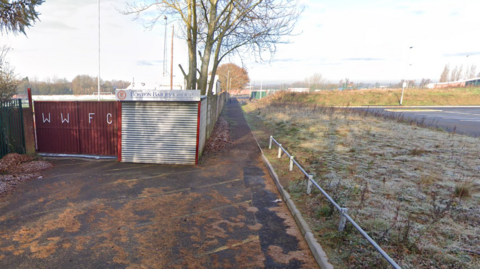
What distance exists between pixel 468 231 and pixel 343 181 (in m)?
2.81

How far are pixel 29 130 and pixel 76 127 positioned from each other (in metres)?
1.60

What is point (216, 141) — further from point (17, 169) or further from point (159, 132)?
point (17, 169)

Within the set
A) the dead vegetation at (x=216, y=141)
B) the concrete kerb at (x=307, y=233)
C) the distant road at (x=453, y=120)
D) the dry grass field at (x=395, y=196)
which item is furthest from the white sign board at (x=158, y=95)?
the distant road at (x=453, y=120)

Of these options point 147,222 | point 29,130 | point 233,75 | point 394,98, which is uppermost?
point 233,75

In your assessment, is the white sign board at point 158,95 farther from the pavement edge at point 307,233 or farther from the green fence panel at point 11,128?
the pavement edge at point 307,233

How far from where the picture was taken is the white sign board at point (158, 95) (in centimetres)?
924

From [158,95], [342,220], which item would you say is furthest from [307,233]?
[158,95]

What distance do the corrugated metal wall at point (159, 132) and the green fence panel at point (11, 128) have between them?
372 cm

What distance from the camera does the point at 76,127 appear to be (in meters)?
10.4

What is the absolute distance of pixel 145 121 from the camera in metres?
9.57

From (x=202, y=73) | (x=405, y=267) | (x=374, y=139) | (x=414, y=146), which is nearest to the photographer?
(x=405, y=267)

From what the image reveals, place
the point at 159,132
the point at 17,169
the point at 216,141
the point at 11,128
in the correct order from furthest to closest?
the point at 216,141
the point at 159,132
the point at 11,128
the point at 17,169

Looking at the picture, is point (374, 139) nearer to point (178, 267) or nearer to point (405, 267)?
point (405, 267)

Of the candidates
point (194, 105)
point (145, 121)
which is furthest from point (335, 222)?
point (145, 121)
